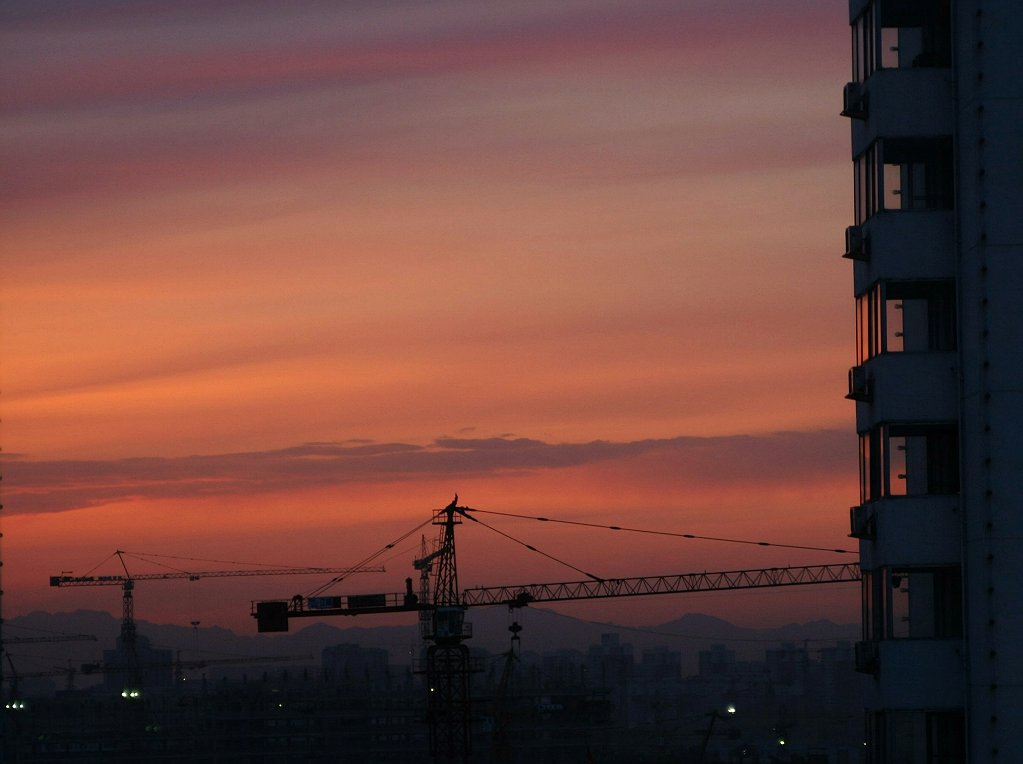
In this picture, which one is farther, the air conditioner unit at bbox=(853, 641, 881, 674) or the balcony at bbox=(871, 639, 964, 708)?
the air conditioner unit at bbox=(853, 641, 881, 674)

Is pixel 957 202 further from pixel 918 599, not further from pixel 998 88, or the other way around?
pixel 918 599

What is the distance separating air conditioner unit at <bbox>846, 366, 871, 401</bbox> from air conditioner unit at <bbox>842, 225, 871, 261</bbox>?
→ 9.87 feet

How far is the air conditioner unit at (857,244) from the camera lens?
4481 cm

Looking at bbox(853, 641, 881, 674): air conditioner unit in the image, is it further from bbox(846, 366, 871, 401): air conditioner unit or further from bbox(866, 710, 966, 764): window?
bbox(846, 366, 871, 401): air conditioner unit

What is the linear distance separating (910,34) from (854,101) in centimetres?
226

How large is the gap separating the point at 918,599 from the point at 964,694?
2682 millimetres

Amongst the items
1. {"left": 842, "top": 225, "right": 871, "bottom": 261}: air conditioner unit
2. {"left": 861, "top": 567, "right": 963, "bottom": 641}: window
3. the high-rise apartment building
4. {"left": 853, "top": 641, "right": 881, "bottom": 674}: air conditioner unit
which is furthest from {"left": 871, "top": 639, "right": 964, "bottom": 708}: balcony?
{"left": 842, "top": 225, "right": 871, "bottom": 261}: air conditioner unit

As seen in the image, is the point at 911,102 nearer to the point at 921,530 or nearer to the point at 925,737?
the point at 921,530

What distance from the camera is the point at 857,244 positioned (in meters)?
45.1

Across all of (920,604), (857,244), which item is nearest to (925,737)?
(920,604)

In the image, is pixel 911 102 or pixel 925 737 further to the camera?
pixel 911 102

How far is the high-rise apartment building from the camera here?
41.7 m

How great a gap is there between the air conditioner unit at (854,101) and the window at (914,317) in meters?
4.81

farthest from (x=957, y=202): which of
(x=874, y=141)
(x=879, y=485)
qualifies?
(x=879, y=485)
